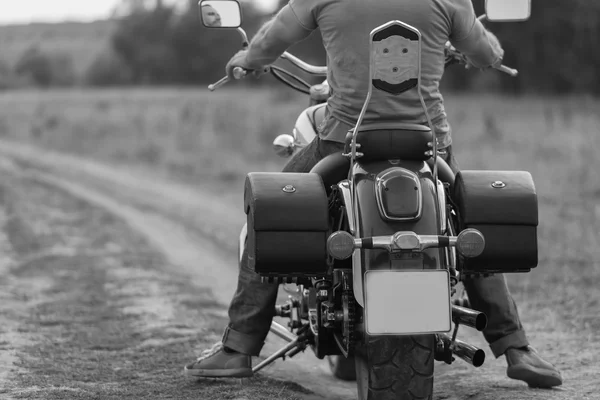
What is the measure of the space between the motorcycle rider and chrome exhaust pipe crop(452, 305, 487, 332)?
2.06 ft

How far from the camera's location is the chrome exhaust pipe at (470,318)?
4152 mm

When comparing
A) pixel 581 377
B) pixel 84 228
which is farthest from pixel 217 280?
pixel 581 377

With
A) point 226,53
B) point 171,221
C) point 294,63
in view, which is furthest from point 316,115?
point 226,53

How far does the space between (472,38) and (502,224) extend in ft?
3.02

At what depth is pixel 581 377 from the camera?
511 cm

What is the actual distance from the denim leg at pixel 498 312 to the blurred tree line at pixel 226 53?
2600 cm

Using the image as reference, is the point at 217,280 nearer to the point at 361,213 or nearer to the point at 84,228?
the point at 84,228

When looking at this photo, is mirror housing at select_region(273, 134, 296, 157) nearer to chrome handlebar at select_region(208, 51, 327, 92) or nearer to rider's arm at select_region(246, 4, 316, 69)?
chrome handlebar at select_region(208, 51, 327, 92)

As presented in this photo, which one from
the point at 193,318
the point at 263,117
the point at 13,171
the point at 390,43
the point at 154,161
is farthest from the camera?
the point at 263,117

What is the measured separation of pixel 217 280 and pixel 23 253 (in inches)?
84.3

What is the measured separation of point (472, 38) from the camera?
460 centimetres

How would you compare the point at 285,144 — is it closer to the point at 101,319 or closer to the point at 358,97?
the point at 358,97

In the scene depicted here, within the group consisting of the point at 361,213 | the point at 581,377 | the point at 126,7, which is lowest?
the point at 581,377

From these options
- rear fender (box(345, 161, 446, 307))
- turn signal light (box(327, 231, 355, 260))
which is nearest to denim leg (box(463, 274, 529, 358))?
rear fender (box(345, 161, 446, 307))
